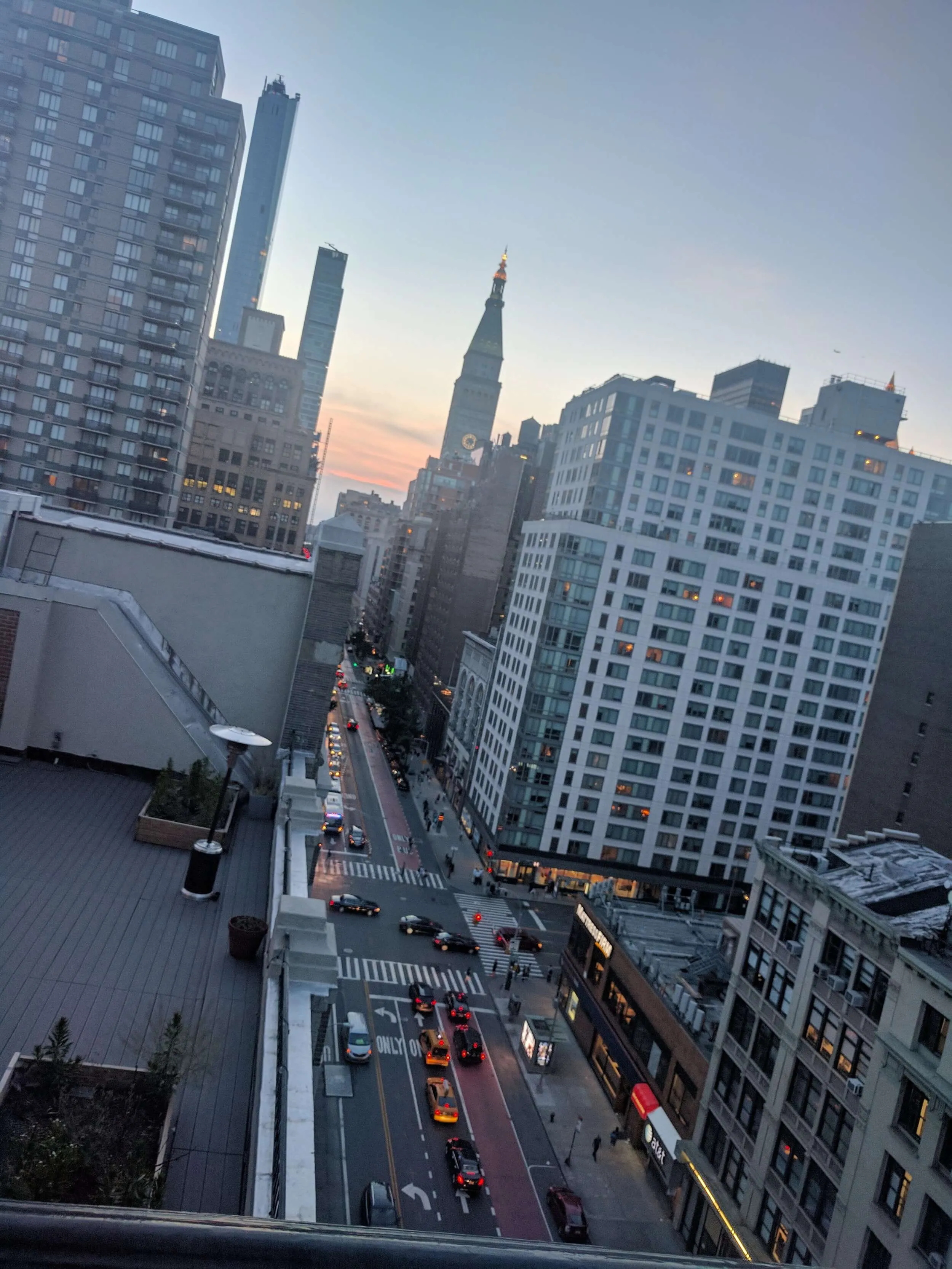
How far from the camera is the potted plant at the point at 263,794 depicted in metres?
18.9

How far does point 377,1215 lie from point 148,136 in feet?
309

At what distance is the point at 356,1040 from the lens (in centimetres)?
3738

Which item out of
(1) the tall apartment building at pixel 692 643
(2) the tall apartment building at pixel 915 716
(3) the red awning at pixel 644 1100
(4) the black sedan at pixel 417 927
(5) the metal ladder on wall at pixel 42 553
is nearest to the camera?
(5) the metal ladder on wall at pixel 42 553

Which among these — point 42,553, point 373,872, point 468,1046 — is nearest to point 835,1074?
point 468,1046

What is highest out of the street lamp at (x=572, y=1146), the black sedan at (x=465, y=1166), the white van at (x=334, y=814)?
the white van at (x=334, y=814)

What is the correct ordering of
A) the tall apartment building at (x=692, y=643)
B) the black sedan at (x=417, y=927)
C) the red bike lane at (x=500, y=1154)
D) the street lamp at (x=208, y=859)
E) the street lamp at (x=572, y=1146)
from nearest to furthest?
the street lamp at (x=208, y=859)
the red bike lane at (x=500, y=1154)
the street lamp at (x=572, y=1146)
the black sedan at (x=417, y=927)
the tall apartment building at (x=692, y=643)

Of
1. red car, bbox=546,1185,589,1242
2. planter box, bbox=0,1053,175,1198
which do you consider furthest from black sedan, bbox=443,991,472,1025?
planter box, bbox=0,1053,175,1198

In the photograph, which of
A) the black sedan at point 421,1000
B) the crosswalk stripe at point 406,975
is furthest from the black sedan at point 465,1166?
the crosswalk stripe at point 406,975

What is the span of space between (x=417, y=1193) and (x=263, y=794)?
19.9 m

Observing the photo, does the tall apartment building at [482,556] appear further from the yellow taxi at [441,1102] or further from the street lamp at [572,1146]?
the yellow taxi at [441,1102]

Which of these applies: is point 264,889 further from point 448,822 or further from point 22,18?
point 22,18

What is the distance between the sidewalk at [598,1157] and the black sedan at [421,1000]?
4549 mm

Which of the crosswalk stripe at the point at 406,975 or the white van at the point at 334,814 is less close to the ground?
the white van at the point at 334,814

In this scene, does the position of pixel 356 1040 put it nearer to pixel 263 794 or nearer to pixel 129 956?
pixel 263 794
